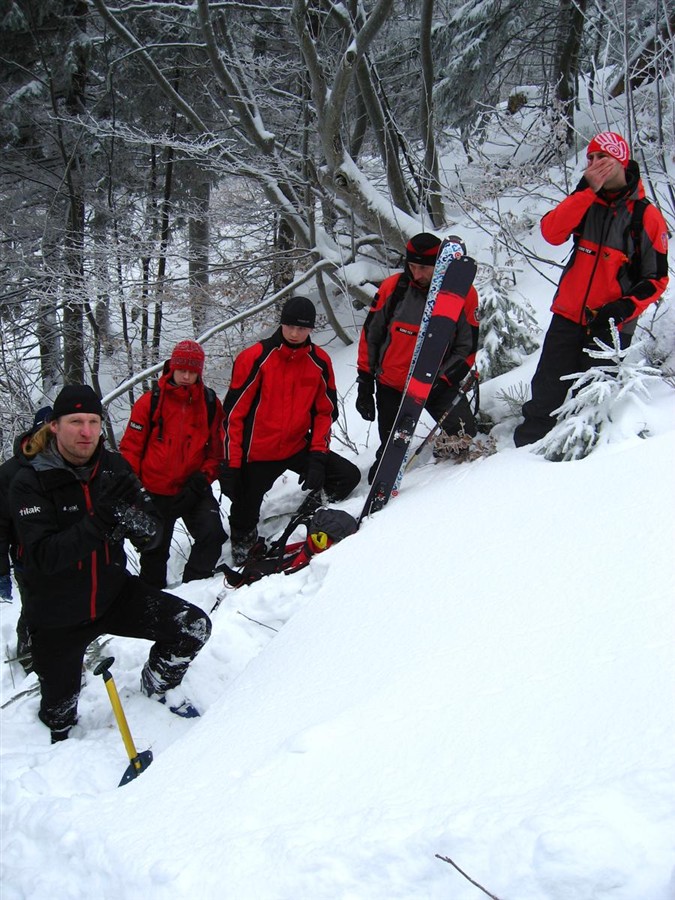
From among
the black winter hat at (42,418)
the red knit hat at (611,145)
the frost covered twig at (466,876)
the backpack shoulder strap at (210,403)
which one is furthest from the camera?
the backpack shoulder strap at (210,403)

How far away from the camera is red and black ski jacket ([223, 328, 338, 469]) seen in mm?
4848

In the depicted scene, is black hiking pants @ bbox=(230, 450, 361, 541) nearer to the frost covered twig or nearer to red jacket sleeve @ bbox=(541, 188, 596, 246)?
red jacket sleeve @ bbox=(541, 188, 596, 246)

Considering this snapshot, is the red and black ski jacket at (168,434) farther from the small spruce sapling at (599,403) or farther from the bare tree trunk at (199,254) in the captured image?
the bare tree trunk at (199,254)

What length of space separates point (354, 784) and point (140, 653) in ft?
8.43

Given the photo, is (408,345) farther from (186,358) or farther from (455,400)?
(186,358)

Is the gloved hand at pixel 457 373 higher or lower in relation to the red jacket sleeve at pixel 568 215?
lower

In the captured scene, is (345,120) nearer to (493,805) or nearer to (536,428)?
(536,428)

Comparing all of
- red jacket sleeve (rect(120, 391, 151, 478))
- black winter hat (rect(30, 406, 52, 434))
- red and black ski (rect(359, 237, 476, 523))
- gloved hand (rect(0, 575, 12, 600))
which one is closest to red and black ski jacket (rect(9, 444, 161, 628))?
gloved hand (rect(0, 575, 12, 600))

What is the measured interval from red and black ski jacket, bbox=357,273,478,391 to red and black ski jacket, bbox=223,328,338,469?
1.26ft

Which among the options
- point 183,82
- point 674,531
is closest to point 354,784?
point 674,531

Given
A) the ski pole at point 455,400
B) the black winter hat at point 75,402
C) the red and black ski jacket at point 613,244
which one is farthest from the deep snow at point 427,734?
the black winter hat at point 75,402

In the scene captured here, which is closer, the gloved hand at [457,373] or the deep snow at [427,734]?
the deep snow at [427,734]

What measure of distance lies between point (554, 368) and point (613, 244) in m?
0.85

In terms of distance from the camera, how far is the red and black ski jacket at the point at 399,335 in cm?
468
